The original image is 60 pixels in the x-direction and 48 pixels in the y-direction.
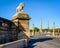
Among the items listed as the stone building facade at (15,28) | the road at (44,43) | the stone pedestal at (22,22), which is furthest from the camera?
the stone pedestal at (22,22)

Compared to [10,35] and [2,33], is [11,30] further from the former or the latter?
[2,33]

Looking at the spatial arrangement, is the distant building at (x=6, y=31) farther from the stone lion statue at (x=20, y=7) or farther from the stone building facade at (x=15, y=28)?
the stone lion statue at (x=20, y=7)

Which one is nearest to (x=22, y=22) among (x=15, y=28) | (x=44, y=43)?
(x=15, y=28)

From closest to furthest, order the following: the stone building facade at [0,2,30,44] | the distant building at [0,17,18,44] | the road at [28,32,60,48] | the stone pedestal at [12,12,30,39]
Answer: the distant building at [0,17,18,44] → the stone building facade at [0,2,30,44] → the road at [28,32,60,48] → the stone pedestal at [12,12,30,39]

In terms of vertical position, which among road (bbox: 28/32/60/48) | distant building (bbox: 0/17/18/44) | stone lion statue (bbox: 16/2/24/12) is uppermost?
stone lion statue (bbox: 16/2/24/12)

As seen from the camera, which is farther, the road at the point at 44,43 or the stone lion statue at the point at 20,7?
the stone lion statue at the point at 20,7

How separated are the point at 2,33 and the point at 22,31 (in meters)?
4.47

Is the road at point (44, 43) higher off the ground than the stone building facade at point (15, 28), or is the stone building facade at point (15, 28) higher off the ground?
the stone building facade at point (15, 28)

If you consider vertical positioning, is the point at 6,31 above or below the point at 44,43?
above

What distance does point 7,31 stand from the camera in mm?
11531

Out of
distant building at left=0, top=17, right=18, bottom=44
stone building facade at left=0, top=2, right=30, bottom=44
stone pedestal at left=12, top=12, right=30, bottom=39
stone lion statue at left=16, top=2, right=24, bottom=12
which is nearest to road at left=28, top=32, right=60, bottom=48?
stone pedestal at left=12, top=12, right=30, bottom=39

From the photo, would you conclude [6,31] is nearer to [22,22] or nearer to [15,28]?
[15,28]

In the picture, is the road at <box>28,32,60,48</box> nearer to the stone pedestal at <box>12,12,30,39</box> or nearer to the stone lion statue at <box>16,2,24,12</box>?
the stone pedestal at <box>12,12,30,39</box>

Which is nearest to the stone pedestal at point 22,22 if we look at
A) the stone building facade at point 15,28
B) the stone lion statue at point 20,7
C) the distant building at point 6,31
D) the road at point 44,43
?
the stone building facade at point 15,28
